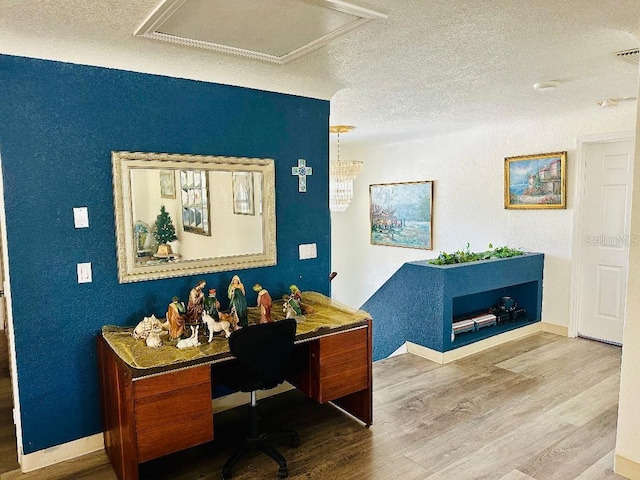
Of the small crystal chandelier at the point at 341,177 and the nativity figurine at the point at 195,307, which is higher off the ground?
the small crystal chandelier at the point at 341,177

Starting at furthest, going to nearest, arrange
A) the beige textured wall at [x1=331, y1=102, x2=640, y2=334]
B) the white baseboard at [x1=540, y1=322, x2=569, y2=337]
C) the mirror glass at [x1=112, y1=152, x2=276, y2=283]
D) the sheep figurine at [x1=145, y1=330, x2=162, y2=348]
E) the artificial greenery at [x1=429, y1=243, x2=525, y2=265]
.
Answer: the white baseboard at [x1=540, y1=322, x2=569, y2=337], the beige textured wall at [x1=331, y1=102, x2=640, y2=334], the artificial greenery at [x1=429, y1=243, x2=525, y2=265], the mirror glass at [x1=112, y1=152, x2=276, y2=283], the sheep figurine at [x1=145, y1=330, x2=162, y2=348]

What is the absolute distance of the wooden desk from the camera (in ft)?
6.98

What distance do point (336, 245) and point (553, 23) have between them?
220 inches

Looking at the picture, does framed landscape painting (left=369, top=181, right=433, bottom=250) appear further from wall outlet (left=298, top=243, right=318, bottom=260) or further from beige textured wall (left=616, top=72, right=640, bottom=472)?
beige textured wall (left=616, top=72, right=640, bottom=472)

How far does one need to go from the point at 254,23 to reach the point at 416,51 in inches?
38.7

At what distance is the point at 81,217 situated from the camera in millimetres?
2557

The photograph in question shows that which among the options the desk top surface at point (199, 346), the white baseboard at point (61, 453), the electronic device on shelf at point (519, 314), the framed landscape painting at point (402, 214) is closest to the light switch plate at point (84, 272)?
the desk top surface at point (199, 346)

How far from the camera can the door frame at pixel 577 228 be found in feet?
14.6

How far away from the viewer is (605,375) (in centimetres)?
373

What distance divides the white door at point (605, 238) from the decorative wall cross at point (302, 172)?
9.80ft

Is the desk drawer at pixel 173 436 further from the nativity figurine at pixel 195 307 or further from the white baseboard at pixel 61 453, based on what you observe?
the white baseboard at pixel 61 453

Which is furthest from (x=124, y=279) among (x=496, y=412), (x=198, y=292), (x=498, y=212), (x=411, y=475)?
(x=498, y=212)

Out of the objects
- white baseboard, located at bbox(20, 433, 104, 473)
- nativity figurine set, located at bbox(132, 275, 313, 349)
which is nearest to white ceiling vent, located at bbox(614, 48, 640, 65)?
nativity figurine set, located at bbox(132, 275, 313, 349)

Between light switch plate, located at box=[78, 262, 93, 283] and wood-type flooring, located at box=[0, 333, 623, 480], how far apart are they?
1.05 metres
